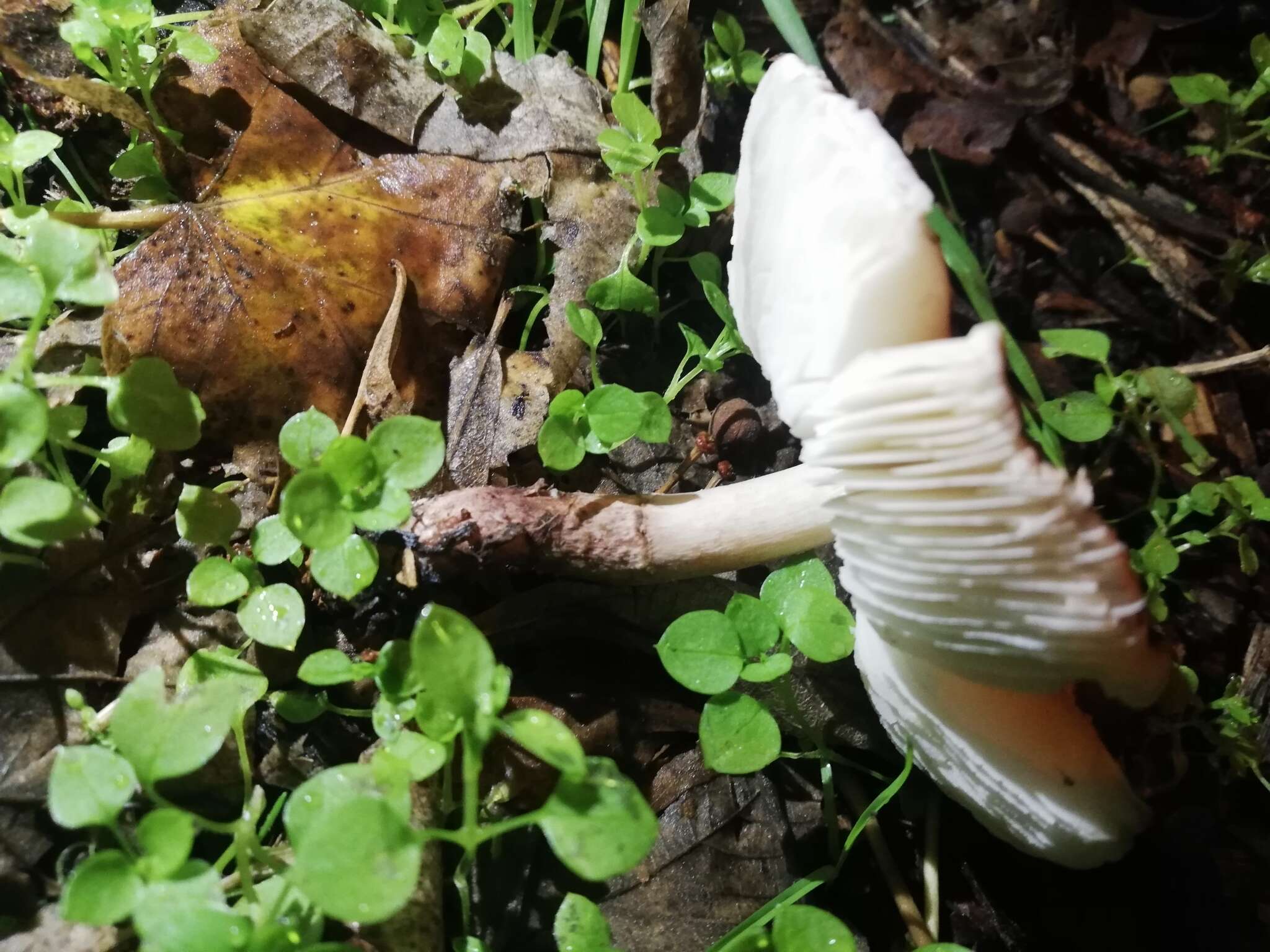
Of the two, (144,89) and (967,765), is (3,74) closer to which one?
(144,89)

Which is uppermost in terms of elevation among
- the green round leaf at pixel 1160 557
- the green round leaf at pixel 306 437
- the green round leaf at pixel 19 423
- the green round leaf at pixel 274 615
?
the green round leaf at pixel 19 423

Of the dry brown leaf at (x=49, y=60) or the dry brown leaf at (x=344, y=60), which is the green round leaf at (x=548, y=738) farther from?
the dry brown leaf at (x=49, y=60)

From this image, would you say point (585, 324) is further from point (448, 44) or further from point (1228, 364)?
point (1228, 364)

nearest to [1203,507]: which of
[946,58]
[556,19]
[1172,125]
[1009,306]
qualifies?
[1009,306]

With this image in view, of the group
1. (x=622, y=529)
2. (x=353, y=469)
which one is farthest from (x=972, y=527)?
(x=353, y=469)

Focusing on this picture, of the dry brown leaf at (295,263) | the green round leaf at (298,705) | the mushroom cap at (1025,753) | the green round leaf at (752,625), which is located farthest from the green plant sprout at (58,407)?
the mushroom cap at (1025,753)

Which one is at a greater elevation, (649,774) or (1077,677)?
(1077,677)

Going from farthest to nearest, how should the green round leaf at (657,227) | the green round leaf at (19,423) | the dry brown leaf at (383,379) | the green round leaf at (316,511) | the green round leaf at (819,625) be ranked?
the green round leaf at (657,227)
the dry brown leaf at (383,379)
the green round leaf at (819,625)
the green round leaf at (316,511)
the green round leaf at (19,423)
